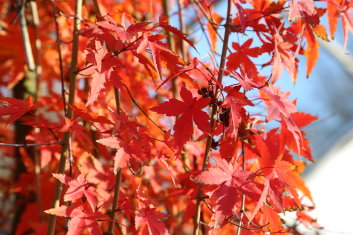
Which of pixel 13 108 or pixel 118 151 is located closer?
pixel 118 151

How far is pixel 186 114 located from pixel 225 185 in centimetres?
14

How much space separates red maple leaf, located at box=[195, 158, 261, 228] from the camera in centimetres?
77

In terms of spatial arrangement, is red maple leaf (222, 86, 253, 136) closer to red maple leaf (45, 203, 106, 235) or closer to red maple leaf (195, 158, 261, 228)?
red maple leaf (195, 158, 261, 228)

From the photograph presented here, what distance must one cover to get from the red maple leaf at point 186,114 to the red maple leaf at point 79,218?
217 millimetres

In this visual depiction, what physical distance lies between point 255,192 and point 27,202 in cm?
120

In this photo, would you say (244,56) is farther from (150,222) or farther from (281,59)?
(150,222)

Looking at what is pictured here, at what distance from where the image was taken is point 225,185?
799 millimetres

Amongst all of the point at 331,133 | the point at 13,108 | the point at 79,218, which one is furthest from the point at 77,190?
the point at 331,133

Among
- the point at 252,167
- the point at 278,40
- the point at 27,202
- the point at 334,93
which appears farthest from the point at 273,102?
the point at 334,93

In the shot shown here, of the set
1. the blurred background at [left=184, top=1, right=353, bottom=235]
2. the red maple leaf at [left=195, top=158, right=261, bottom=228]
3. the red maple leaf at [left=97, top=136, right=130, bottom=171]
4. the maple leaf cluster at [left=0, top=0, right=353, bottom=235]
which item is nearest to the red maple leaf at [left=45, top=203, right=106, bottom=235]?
the maple leaf cluster at [left=0, top=0, right=353, bottom=235]

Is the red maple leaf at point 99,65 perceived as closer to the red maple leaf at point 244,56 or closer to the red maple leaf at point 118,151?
the red maple leaf at point 118,151

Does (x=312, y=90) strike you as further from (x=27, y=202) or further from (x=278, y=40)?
(x=278, y=40)

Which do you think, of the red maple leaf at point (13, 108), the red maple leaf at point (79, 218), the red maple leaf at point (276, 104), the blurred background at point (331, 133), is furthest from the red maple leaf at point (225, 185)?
the blurred background at point (331, 133)

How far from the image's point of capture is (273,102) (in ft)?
2.64
